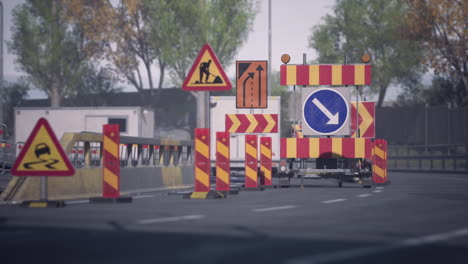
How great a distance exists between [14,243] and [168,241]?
4.64ft

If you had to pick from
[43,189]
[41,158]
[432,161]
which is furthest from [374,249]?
[432,161]

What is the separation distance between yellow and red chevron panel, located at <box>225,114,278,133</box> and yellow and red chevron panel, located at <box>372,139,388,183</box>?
487 centimetres

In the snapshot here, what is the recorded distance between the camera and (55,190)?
1384cm

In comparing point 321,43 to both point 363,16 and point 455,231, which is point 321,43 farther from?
point 455,231

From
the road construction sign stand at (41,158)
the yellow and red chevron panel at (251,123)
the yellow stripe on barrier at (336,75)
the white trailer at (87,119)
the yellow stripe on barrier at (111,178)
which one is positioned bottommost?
the yellow stripe on barrier at (111,178)

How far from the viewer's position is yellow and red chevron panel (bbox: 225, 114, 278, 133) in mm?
17531

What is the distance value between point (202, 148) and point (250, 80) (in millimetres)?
3112

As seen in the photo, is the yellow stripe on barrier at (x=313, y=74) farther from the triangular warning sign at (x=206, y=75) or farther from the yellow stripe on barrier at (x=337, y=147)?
the triangular warning sign at (x=206, y=75)

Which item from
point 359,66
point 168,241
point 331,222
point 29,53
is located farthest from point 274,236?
point 29,53

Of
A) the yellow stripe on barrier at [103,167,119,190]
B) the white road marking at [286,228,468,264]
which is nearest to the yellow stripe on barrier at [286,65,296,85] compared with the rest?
the yellow stripe on barrier at [103,167,119,190]

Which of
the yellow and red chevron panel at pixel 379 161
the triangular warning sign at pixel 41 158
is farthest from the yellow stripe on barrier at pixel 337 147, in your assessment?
the triangular warning sign at pixel 41 158

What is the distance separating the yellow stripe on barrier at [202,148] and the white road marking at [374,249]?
6543 mm

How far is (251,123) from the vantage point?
17.6m

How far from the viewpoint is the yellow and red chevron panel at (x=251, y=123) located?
57.5ft
